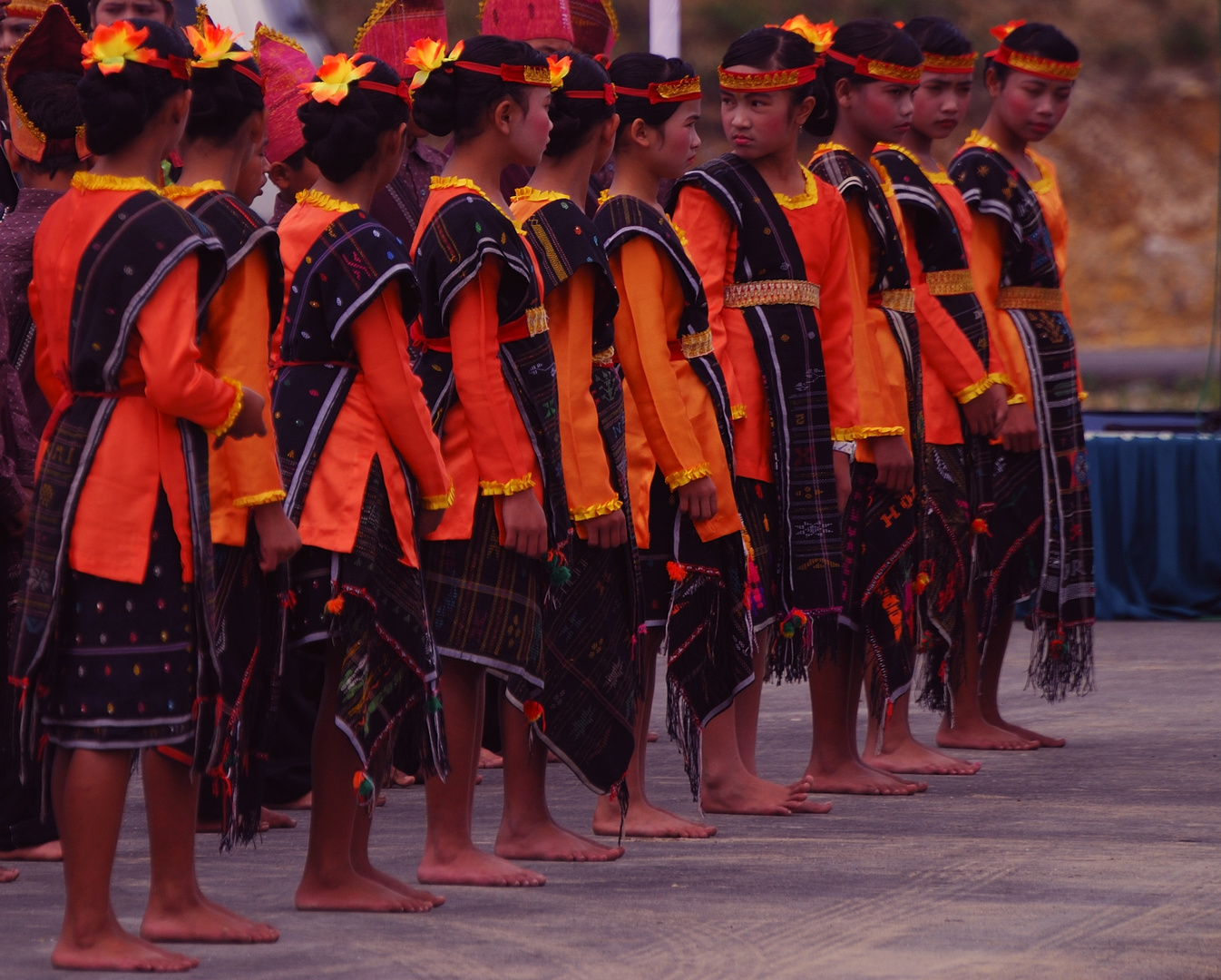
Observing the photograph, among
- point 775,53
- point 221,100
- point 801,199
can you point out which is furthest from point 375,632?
point 775,53

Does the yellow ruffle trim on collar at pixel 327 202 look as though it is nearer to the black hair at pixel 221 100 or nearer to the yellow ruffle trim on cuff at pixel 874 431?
the black hair at pixel 221 100

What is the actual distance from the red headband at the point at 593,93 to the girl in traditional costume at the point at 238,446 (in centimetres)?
83

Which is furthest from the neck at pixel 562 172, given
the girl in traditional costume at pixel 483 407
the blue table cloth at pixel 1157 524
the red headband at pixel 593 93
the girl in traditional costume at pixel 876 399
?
the blue table cloth at pixel 1157 524

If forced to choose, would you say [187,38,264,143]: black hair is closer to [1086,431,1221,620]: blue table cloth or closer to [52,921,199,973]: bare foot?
[52,921,199,973]: bare foot

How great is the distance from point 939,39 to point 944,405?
1.04 m

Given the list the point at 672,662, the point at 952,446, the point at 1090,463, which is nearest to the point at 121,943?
the point at 672,662

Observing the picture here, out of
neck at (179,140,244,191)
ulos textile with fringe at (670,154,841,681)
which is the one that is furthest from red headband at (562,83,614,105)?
neck at (179,140,244,191)

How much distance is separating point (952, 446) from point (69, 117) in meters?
2.52

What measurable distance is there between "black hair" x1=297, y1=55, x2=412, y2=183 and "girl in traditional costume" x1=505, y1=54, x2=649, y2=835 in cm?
45

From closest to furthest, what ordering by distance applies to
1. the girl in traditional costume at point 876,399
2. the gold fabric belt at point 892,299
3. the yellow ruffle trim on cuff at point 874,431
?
the yellow ruffle trim on cuff at point 874,431, the girl in traditional costume at point 876,399, the gold fabric belt at point 892,299

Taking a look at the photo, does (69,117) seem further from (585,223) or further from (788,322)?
(788,322)

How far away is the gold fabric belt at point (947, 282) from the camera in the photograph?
546 centimetres

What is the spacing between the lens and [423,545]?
3879 millimetres

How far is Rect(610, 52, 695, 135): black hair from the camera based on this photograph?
4.45m
